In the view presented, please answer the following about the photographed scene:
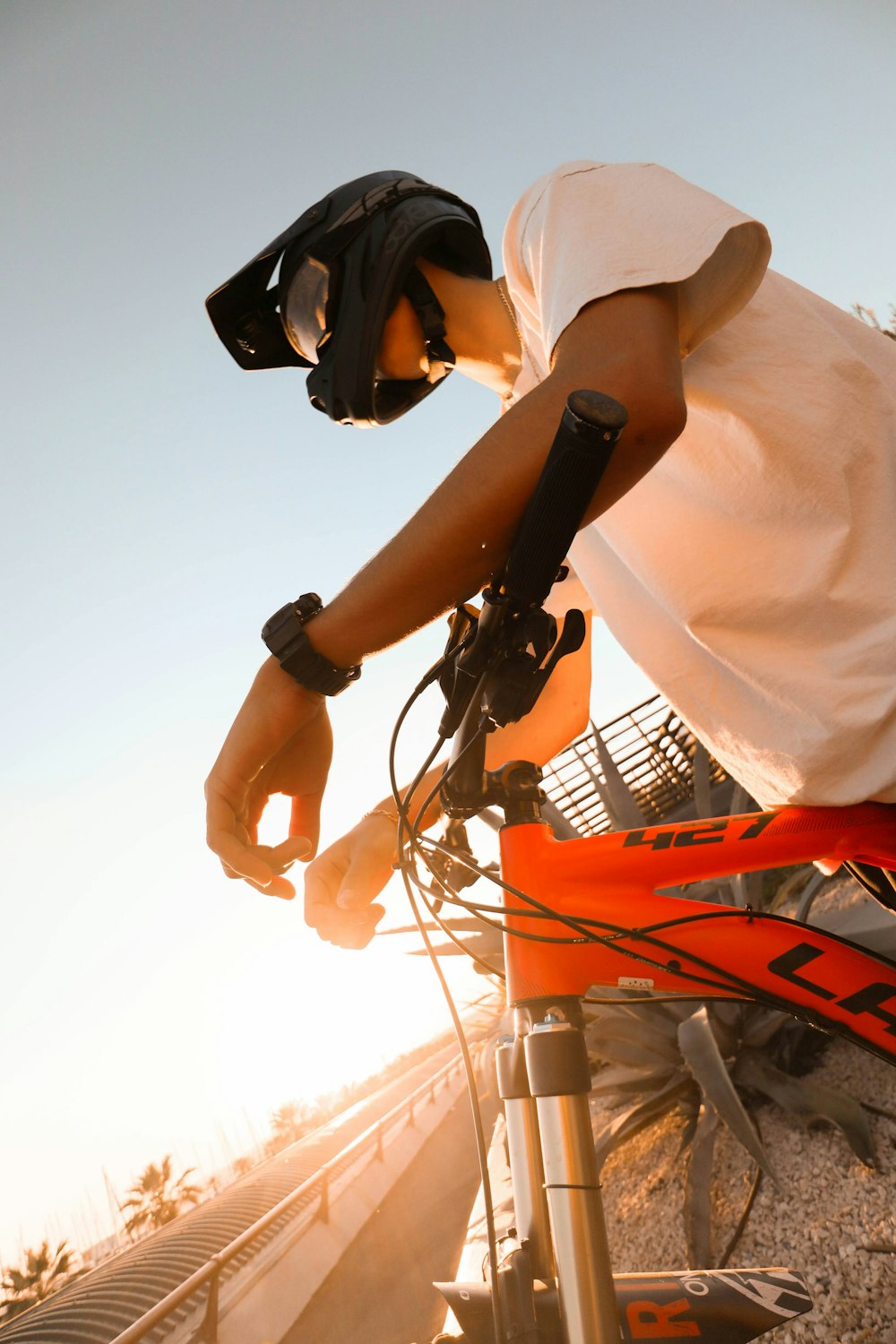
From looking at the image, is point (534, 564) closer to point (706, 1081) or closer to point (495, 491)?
point (495, 491)

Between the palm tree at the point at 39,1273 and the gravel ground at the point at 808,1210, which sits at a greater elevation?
the gravel ground at the point at 808,1210

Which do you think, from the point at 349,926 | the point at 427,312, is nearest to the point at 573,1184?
the point at 349,926

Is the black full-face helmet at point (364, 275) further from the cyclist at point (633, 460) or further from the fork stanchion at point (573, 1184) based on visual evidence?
the fork stanchion at point (573, 1184)

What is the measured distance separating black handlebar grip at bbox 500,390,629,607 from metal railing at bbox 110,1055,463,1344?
5.24 m

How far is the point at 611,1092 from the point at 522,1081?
4000mm

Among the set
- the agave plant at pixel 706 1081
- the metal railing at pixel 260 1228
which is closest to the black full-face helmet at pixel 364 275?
the agave plant at pixel 706 1081

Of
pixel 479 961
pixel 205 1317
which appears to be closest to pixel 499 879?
pixel 479 961

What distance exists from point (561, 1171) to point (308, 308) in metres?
1.64

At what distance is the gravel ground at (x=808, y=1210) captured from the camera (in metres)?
2.68

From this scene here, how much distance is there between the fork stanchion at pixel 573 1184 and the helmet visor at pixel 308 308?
138 cm

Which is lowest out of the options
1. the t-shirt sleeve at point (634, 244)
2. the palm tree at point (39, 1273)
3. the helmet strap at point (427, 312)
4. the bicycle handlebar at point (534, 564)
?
the palm tree at point (39, 1273)

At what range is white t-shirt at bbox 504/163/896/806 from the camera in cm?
103

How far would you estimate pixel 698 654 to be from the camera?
1.41m

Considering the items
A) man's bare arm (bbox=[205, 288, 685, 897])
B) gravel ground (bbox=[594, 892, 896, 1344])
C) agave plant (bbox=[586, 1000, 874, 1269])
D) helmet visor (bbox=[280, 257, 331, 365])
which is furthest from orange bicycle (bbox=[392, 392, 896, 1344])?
agave plant (bbox=[586, 1000, 874, 1269])
